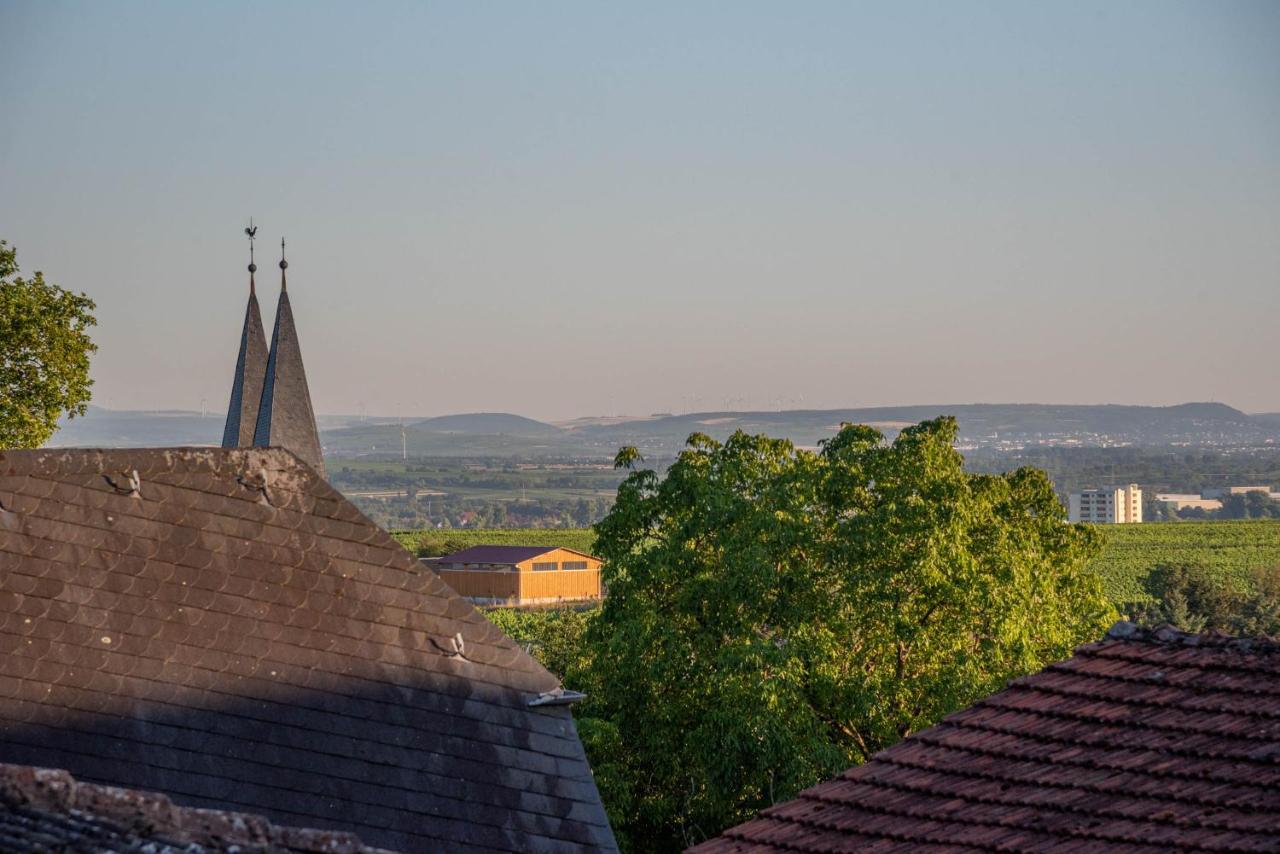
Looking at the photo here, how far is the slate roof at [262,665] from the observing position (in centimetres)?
892

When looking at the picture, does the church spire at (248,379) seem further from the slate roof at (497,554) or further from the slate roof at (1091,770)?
the slate roof at (497,554)

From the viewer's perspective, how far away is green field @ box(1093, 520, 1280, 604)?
89.8 meters

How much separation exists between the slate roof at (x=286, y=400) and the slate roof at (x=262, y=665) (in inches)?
756

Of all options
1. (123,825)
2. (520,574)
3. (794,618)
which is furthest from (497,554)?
(123,825)

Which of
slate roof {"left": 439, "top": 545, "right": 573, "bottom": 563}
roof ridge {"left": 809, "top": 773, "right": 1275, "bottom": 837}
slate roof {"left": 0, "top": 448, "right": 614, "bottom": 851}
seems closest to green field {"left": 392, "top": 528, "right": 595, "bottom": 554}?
slate roof {"left": 439, "top": 545, "right": 573, "bottom": 563}

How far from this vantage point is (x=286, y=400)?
30797mm

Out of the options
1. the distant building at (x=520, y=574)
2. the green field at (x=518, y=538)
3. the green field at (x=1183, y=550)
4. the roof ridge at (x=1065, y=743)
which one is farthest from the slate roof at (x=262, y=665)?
the green field at (x=518, y=538)

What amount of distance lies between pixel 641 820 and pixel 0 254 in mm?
19168

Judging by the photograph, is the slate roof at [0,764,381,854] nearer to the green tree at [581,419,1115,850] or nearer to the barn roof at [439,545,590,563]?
the green tree at [581,419,1115,850]

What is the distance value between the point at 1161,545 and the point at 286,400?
9527 centimetres

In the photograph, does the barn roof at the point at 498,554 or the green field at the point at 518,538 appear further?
the green field at the point at 518,538

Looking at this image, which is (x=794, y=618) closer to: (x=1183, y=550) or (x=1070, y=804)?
(x=1070, y=804)

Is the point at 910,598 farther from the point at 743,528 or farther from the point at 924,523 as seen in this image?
the point at 743,528

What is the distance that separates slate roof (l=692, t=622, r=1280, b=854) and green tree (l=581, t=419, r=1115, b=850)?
12.8 m
